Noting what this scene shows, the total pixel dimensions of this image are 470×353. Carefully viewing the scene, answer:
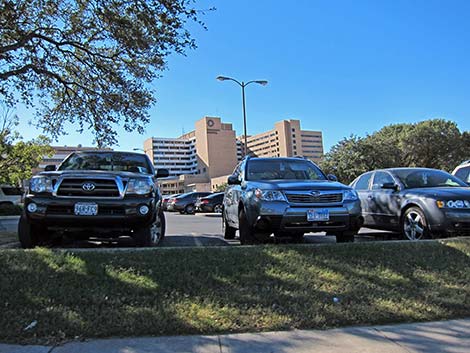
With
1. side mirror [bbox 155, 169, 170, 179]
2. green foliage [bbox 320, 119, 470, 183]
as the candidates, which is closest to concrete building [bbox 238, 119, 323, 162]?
green foliage [bbox 320, 119, 470, 183]

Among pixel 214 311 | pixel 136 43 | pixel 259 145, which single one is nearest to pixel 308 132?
pixel 259 145

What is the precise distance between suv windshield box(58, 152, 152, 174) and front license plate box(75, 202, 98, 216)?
1.44 meters

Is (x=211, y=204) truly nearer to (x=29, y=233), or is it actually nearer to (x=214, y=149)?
(x=29, y=233)

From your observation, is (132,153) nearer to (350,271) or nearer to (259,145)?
(350,271)

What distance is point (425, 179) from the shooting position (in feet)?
27.2

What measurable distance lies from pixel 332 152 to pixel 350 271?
132 feet

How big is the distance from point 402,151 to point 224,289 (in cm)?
4583

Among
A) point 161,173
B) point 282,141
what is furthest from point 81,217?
point 282,141

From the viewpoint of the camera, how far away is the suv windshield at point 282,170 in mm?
7445

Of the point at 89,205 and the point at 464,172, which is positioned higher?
the point at 464,172

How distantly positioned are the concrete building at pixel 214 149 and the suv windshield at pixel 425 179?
209 feet

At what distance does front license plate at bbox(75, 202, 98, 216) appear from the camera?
18.8ft

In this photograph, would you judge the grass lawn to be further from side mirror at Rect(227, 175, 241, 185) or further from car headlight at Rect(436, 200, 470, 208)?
side mirror at Rect(227, 175, 241, 185)

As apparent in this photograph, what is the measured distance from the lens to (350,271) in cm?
511
